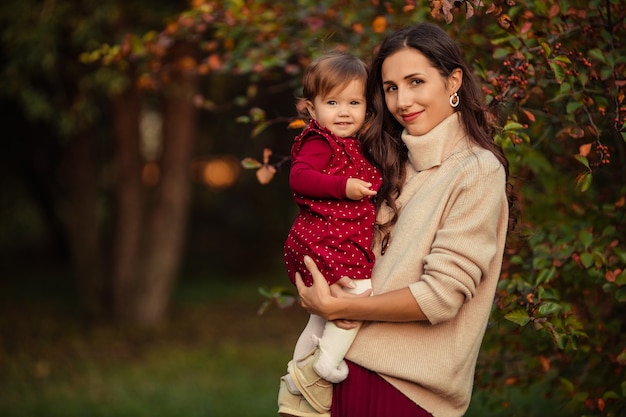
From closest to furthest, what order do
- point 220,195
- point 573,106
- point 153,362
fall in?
point 573,106 → point 153,362 → point 220,195

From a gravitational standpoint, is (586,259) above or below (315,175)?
below

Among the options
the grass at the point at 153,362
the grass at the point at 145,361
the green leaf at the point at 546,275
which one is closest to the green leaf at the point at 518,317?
the green leaf at the point at 546,275

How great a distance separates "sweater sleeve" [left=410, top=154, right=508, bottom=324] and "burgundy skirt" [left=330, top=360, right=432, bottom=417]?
26cm

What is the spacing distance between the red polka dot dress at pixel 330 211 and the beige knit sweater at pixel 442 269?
84mm

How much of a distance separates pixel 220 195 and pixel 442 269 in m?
16.2

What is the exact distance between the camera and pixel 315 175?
2377 millimetres

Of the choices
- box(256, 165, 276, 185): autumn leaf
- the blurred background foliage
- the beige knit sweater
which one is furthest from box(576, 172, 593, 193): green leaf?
box(256, 165, 276, 185): autumn leaf

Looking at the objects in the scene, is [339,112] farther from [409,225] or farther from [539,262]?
[539,262]

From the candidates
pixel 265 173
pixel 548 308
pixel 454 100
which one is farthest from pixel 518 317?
pixel 265 173

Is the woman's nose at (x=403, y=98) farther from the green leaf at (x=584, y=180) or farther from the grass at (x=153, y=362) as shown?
the grass at (x=153, y=362)

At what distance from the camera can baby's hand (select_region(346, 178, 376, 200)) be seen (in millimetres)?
2316

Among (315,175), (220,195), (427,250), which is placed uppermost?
(315,175)

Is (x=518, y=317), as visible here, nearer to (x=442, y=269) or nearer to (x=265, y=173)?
(x=442, y=269)

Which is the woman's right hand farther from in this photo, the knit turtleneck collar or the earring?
the earring
